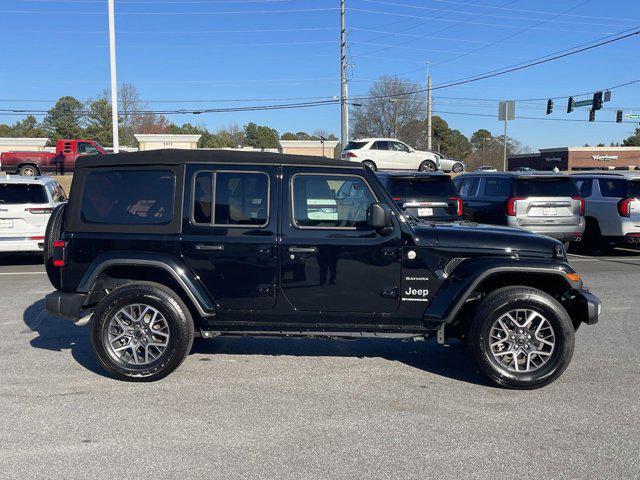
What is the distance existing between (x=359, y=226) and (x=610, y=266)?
27.8 feet

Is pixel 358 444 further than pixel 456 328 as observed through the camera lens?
No

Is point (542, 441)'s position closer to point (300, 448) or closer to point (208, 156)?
point (300, 448)

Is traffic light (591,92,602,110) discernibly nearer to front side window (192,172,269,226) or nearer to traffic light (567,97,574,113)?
traffic light (567,97,574,113)

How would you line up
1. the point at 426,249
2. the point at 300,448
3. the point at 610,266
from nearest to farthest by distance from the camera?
the point at 300,448 < the point at 426,249 < the point at 610,266

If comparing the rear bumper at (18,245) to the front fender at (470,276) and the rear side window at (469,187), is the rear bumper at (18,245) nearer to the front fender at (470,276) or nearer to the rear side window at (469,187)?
the front fender at (470,276)

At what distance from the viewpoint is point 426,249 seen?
201 inches

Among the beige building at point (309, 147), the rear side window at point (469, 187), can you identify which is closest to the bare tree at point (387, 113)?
the beige building at point (309, 147)

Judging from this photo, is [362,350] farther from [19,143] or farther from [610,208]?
[19,143]

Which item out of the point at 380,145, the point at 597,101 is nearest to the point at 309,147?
the point at 380,145

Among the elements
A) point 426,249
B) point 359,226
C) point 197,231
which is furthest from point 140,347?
point 426,249

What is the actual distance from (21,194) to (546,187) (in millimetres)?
10079

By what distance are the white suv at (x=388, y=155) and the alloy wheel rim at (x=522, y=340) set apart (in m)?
22.5

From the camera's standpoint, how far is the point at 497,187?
12742mm

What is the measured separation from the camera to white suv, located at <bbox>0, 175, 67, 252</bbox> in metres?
10.8
